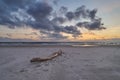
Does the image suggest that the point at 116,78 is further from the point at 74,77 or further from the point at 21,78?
the point at 21,78

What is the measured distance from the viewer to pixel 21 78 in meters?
6.56

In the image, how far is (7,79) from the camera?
645cm

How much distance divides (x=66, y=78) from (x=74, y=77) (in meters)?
0.47

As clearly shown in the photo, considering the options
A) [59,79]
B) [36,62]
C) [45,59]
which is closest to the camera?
[59,79]

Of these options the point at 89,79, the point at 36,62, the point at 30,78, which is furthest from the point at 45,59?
the point at 89,79

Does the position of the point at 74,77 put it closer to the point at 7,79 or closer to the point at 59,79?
the point at 59,79

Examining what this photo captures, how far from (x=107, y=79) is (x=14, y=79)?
4445mm

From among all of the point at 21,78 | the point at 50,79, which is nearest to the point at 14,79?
the point at 21,78

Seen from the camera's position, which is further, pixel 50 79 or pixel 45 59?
pixel 45 59

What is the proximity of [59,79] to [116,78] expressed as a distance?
2.80 m

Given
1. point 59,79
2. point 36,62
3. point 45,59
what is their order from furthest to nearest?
1. point 45,59
2. point 36,62
3. point 59,79

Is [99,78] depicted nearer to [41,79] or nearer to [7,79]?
[41,79]

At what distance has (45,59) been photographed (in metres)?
11.7

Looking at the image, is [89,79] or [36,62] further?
[36,62]
